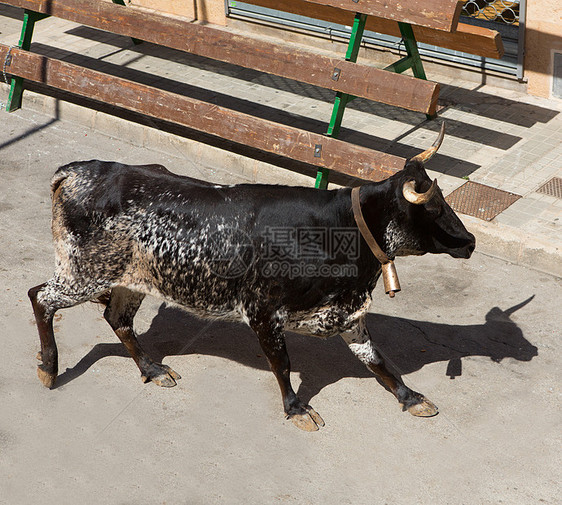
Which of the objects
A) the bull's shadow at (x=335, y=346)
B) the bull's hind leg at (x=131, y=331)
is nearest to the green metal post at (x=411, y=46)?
the bull's shadow at (x=335, y=346)

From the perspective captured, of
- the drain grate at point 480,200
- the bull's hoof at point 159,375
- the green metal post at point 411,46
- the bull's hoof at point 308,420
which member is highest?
the green metal post at point 411,46

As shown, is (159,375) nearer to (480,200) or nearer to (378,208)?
(378,208)

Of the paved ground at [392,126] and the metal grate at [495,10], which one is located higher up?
the metal grate at [495,10]

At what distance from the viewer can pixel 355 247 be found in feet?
17.1

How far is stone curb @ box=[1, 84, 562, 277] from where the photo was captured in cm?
716

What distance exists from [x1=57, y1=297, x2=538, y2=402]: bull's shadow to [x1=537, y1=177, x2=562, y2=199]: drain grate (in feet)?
5.77

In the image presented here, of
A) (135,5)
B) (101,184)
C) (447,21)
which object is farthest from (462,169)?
(135,5)

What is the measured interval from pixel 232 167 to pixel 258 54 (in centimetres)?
111

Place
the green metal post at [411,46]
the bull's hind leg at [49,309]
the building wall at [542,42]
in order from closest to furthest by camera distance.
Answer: the bull's hind leg at [49,309]
the green metal post at [411,46]
the building wall at [542,42]

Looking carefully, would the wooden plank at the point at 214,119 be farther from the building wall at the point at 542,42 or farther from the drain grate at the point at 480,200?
the building wall at the point at 542,42

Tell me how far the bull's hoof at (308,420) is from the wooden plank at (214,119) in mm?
2698

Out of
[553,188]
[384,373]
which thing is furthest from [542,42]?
[384,373]

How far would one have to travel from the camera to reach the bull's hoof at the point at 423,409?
5570 millimetres

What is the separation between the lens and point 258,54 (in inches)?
329
